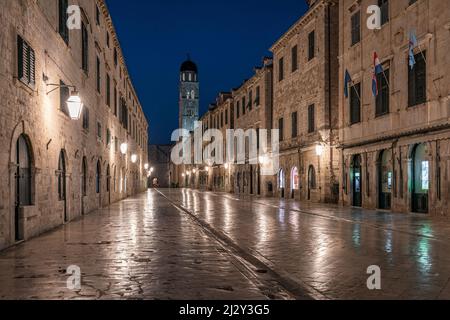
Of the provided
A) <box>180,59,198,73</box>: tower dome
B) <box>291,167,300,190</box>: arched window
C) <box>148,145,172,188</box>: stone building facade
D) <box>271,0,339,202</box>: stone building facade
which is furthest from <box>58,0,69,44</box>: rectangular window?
<box>148,145,172,188</box>: stone building facade

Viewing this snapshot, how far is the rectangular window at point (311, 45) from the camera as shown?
1235 inches

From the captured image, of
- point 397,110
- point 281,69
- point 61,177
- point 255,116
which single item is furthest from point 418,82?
point 255,116

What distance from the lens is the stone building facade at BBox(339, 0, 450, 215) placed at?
18.6 meters

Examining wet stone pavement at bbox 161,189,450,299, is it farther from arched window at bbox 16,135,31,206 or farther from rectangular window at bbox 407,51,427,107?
arched window at bbox 16,135,31,206

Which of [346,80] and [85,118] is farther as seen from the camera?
[346,80]

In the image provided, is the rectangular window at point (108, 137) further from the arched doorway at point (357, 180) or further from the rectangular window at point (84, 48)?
the arched doorway at point (357, 180)

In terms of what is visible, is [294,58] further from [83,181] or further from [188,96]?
[188,96]

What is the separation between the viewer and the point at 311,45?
105ft

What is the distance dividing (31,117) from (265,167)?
30557 millimetres

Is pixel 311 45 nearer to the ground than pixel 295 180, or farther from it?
farther from it

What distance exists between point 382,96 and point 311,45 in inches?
390

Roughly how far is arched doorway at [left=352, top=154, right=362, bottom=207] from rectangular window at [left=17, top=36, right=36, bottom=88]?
56.8ft

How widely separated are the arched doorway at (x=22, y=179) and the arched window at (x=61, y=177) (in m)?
3.27
